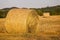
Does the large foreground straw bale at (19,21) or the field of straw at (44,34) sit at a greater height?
the large foreground straw bale at (19,21)

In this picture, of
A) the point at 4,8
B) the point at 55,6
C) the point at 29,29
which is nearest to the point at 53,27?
the point at 29,29

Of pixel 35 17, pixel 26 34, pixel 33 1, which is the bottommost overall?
pixel 26 34

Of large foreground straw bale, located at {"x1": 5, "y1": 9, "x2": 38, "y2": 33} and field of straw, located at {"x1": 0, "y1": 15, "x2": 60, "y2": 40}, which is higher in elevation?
large foreground straw bale, located at {"x1": 5, "y1": 9, "x2": 38, "y2": 33}

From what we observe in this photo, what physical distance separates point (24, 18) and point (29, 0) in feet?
4.09

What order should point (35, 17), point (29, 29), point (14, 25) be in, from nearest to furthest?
point (14, 25), point (29, 29), point (35, 17)

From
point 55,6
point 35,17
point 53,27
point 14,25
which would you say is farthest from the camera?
point 55,6

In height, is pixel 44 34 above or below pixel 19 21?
below

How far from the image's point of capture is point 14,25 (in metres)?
1.33

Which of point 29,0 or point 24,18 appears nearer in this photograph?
point 24,18

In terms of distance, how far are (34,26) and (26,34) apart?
0.13 m

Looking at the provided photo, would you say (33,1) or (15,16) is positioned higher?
(33,1)

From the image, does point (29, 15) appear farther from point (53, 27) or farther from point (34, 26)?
point (53, 27)

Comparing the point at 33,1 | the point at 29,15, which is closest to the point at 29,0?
the point at 33,1

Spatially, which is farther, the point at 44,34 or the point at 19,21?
A: the point at 44,34
